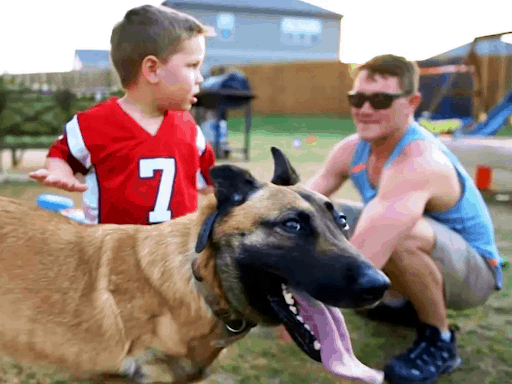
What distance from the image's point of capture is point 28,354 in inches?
65.0

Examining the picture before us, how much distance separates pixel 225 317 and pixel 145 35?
1.11 meters

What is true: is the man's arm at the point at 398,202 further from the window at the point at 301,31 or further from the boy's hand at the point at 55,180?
the window at the point at 301,31

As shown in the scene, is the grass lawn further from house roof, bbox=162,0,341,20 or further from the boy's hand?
house roof, bbox=162,0,341,20

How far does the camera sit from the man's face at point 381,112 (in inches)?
101

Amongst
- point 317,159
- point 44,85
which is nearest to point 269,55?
point 317,159

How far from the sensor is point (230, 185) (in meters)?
1.43

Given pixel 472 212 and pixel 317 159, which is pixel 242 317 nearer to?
pixel 472 212

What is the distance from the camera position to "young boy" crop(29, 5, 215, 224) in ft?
6.24

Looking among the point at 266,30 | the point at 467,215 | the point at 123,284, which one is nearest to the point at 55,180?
the point at 123,284

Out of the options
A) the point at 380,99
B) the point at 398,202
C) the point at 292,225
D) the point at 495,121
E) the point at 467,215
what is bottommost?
the point at 467,215

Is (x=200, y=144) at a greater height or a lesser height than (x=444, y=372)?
greater

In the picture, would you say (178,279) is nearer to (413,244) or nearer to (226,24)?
(413,244)

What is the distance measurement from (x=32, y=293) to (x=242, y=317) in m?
0.70

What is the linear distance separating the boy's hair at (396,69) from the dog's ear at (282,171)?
3.92 feet
